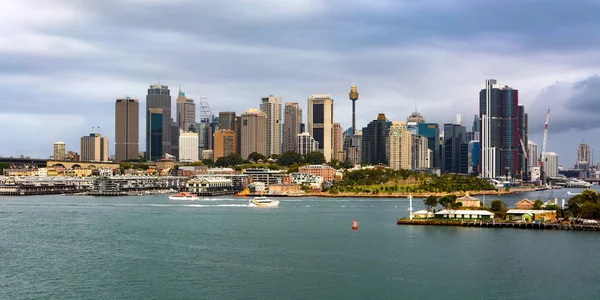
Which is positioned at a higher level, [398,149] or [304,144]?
[304,144]

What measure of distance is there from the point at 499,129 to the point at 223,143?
239 feet

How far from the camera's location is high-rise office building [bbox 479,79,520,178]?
187 metres

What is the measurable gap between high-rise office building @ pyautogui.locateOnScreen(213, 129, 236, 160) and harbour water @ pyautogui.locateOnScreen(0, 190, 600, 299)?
475ft

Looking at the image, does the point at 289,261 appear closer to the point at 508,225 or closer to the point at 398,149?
the point at 508,225

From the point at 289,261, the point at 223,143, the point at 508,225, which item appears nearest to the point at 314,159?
the point at 223,143

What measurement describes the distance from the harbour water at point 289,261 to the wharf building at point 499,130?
144 meters

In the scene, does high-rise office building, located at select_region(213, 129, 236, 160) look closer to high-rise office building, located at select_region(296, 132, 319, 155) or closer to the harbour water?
high-rise office building, located at select_region(296, 132, 319, 155)

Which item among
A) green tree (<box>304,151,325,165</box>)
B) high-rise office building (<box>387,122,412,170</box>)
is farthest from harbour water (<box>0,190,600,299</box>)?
high-rise office building (<box>387,122,412,170</box>)

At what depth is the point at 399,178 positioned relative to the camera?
117 meters

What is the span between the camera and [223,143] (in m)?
197

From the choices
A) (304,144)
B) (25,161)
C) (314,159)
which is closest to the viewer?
(314,159)

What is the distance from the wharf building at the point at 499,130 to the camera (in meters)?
187

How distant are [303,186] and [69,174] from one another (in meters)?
66.6

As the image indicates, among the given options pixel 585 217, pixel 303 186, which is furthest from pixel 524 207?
pixel 303 186
